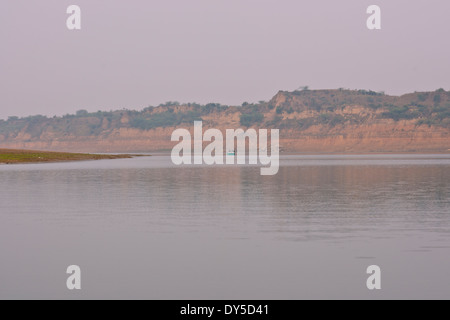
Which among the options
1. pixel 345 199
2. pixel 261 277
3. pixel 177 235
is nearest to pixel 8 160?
pixel 345 199

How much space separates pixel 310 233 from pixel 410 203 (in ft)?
37.4

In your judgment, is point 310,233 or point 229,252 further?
point 310,233

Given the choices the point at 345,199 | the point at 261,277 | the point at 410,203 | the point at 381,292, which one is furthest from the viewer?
the point at 345,199

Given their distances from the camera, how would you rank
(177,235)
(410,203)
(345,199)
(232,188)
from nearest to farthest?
1. (177,235)
2. (410,203)
3. (345,199)
4. (232,188)

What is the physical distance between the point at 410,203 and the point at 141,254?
1738 centimetres

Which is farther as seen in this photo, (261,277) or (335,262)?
(335,262)

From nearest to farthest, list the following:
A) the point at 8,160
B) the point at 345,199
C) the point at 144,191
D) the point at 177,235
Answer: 1. the point at 177,235
2. the point at 345,199
3. the point at 144,191
4. the point at 8,160

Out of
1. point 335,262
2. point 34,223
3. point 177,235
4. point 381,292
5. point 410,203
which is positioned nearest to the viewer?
point 381,292

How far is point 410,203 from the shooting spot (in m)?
30.6

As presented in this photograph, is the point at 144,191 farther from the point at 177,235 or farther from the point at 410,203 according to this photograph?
the point at 177,235

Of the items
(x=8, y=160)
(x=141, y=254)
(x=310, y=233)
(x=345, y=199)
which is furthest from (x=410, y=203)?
(x=8, y=160)
